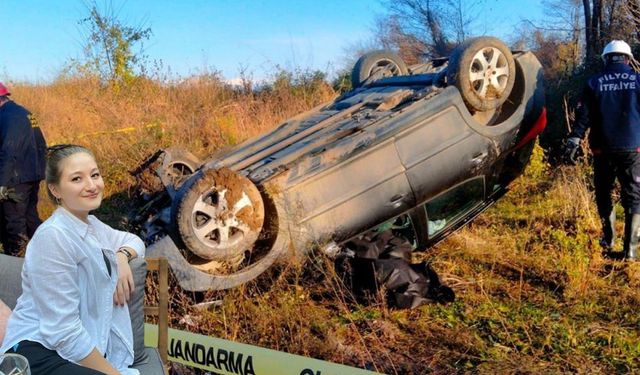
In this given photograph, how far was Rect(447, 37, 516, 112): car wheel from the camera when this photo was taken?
5.02 meters

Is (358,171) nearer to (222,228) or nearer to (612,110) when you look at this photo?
(222,228)

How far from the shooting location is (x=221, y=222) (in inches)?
162

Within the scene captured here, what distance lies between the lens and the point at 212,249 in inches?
161

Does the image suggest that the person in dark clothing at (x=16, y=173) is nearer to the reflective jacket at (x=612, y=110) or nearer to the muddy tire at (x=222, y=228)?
the muddy tire at (x=222, y=228)

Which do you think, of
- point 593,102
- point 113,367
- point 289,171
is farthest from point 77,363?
point 593,102

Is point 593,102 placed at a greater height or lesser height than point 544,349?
greater

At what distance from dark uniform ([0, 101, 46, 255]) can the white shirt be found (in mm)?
3887

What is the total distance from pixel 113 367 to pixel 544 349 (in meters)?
2.51

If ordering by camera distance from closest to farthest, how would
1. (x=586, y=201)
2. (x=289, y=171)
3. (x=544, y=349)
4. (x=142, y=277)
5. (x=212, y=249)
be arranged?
(x=142, y=277) < (x=544, y=349) < (x=212, y=249) < (x=289, y=171) < (x=586, y=201)

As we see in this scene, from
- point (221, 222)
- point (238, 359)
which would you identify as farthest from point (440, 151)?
point (238, 359)

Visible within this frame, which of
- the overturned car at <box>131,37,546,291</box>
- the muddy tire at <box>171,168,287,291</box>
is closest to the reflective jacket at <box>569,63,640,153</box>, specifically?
the overturned car at <box>131,37,546,291</box>

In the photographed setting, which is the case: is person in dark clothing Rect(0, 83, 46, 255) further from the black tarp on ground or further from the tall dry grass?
the black tarp on ground

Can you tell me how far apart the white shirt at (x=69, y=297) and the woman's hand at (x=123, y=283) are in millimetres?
24

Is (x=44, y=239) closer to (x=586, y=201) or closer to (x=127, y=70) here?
(x=586, y=201)
